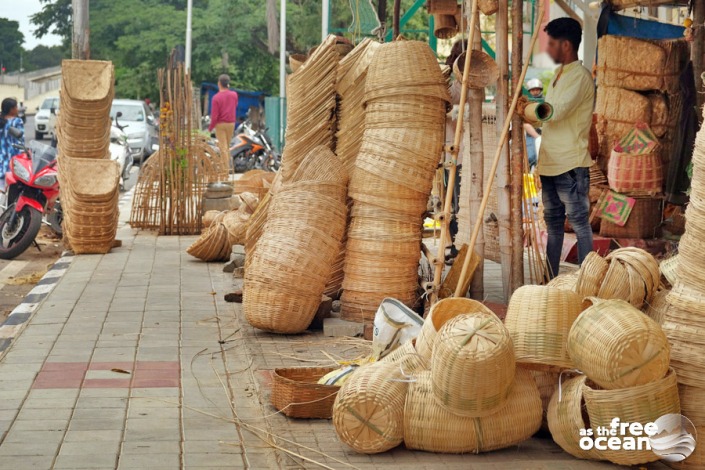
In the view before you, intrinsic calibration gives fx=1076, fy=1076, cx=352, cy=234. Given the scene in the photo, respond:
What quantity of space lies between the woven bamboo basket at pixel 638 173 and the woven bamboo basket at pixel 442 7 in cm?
193

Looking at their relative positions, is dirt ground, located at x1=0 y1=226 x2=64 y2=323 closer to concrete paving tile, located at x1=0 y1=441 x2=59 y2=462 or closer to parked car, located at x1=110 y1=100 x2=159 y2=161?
Answer: concrete paving tile, located at x1=0 y1=441 x2=59 y2=462

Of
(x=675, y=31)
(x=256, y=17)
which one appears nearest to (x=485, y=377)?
(x=675, y=31)

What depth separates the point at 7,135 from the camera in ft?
42.5

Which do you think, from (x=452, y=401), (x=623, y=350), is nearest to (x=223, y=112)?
(x=452, y=401)

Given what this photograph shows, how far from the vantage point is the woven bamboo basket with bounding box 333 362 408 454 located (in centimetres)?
463

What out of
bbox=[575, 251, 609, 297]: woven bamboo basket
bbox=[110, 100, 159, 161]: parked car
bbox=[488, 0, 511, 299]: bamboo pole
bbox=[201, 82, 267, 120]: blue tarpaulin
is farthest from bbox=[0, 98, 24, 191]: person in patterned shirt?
bbox=[201, 82, 267, 120]: blue tarpaulin

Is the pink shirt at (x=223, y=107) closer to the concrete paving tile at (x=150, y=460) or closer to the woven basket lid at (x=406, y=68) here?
the woven basket lid at (x=406, y=68)

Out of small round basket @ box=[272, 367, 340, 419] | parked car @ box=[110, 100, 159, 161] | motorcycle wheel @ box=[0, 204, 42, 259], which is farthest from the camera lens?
parked car @ box=[110, 100, 159, 161]

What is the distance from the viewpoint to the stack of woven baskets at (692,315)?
4504 mm

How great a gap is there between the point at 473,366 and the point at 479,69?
10.4 feet

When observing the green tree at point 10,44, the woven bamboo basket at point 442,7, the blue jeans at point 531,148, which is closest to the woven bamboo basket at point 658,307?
the woven bamboo basket at point 442,7

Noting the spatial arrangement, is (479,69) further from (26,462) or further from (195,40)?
(195,40)

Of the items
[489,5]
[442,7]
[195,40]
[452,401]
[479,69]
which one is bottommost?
[452,401]

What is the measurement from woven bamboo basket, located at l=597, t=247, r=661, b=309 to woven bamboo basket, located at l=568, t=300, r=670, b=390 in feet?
2.33
